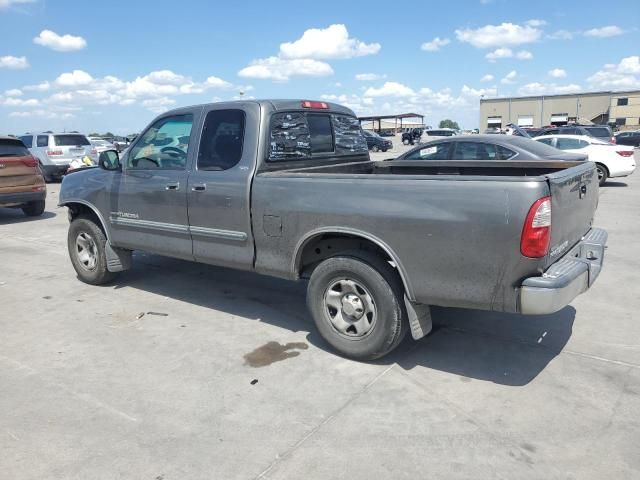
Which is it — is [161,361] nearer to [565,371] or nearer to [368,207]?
[368,207]

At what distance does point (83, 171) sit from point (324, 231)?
142 inches

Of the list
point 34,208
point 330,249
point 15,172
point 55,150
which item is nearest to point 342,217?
point 330,249

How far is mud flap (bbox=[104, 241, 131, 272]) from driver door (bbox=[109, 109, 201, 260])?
0.99 feet

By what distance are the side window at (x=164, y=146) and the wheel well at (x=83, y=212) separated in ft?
3.20

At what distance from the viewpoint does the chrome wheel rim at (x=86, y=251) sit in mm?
6113

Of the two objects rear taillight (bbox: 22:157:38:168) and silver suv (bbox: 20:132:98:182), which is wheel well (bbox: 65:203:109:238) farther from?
silver suv (bbox: 20:132:98:182)

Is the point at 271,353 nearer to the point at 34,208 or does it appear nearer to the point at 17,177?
the point at 17,177

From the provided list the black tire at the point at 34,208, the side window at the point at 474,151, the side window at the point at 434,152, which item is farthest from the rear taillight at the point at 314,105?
the black tire at the point at 34,208

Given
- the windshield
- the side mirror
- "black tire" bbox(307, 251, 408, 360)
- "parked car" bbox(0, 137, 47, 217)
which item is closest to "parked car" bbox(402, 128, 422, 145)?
"parked car" bbox(0, 137, 47, 217)

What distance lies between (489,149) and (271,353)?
7002 mm

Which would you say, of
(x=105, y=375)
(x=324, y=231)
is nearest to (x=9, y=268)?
(x=105, y=375)

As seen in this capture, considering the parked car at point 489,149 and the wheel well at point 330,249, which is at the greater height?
the parked car at point 489,149

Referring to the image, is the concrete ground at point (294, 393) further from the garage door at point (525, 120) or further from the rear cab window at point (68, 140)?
the garage door at point (525, 120)

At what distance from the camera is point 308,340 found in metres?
4.55
